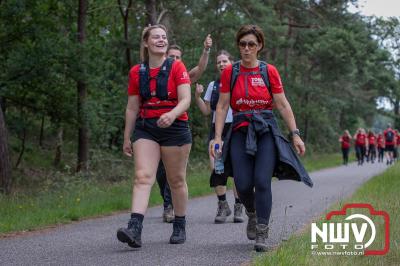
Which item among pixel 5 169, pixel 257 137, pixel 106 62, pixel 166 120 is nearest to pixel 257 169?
pixel 257 137

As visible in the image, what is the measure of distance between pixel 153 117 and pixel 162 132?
0.16m

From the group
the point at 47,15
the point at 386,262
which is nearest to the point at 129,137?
the point at 386,262

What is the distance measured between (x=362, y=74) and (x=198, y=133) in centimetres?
1269

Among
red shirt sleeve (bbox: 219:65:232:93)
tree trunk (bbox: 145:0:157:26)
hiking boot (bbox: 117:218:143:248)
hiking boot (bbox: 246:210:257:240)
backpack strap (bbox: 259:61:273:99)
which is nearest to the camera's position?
hiking boot (bbox: 117:218:143:248)

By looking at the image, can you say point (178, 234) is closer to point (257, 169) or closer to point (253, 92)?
point (257, 169)

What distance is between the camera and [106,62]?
70.6ft

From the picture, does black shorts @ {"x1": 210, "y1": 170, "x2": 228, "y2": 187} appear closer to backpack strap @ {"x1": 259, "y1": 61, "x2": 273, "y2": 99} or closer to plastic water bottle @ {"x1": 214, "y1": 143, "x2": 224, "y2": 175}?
plastic water bottle @ {"x1": 214, "y1": 143, "x2": 224, "y2": 175}

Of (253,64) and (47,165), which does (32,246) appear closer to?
(253,64)

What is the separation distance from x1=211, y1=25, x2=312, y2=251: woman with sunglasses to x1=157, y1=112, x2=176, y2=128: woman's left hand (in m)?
0.52

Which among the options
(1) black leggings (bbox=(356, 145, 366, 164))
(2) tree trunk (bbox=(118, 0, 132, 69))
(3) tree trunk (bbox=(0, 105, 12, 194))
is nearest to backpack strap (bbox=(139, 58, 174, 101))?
(3) tree trunk (bbox=(0, 105, 12, 194))

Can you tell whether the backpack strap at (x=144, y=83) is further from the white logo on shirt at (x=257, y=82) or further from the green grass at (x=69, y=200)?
the green grass at (x=69, y=200)

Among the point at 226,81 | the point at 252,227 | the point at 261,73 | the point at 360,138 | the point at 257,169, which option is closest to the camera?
the point at 257,169

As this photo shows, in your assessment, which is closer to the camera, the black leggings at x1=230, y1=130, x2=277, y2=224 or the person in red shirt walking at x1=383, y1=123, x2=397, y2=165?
the black leggings at x1=230, y1=130, x2=277, y2=224

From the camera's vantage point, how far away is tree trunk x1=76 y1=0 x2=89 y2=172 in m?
20.6
